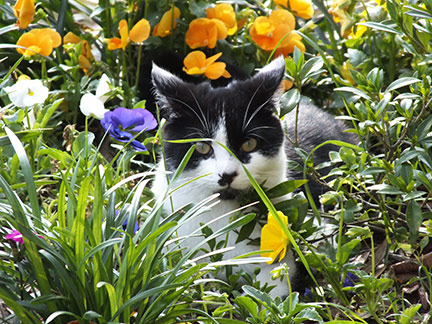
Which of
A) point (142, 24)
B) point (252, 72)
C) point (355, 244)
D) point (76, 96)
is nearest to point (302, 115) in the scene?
point (252, 72)

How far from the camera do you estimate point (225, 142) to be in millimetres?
2191

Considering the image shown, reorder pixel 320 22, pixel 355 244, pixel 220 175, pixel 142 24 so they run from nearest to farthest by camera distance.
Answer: pixel 355 244, pixel 220 175, pixel 142 24, pixel 320 22

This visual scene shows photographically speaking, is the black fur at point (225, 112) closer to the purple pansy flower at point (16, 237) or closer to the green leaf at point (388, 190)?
the green leaf at point (388, 190)

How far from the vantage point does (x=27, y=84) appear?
2088 millimetres

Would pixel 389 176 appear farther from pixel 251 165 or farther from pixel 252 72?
pixel 252 72

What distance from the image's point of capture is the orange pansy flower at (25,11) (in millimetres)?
2633

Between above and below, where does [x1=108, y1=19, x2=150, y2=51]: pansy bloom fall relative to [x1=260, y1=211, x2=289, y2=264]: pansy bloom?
above

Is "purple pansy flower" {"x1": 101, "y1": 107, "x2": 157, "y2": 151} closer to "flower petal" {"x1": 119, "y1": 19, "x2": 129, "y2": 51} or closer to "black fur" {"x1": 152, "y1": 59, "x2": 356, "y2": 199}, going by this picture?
"black fur" {"x1": 152, "y1": 59, "x2": 356, "y2": 199}

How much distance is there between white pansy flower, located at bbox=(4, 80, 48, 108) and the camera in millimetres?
2055

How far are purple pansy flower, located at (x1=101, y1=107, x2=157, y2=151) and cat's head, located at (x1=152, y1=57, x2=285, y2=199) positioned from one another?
225mm

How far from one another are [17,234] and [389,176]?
108 cm

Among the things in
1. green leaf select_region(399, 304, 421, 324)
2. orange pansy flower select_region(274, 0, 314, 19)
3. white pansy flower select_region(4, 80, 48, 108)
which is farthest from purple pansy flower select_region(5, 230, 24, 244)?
orange pansy flower select_region(274, 0, 314, 19)

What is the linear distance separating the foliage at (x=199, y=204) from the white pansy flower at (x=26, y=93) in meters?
0.02

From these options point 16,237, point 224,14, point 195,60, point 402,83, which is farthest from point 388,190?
point 224,14
